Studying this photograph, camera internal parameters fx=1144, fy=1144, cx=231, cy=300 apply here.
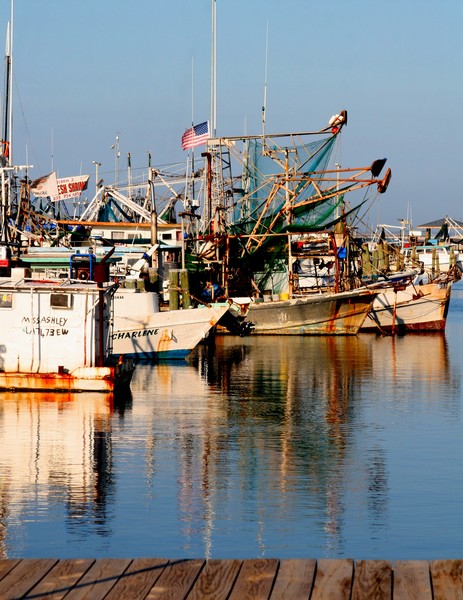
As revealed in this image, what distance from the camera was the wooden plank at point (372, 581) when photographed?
10.3 m

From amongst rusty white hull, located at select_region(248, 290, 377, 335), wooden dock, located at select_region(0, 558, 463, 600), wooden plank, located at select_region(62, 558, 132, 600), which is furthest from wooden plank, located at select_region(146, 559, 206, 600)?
rusty white hull, located at select_region(248, 290, 377, 335)

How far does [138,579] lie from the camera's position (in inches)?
424

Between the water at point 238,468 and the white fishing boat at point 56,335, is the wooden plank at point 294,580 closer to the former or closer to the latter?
the water at point 238,468

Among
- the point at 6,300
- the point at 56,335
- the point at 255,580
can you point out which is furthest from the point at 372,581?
the point at 6,300

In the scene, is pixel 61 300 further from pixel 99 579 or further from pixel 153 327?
pixel 99 579

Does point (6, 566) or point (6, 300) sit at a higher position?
point (6, 300)

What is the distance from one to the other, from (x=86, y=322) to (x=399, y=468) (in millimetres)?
11069

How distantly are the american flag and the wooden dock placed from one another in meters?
48.3

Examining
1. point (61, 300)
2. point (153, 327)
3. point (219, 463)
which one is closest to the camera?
point (219, 463)

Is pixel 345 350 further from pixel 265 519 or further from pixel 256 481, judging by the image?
pixel 265 519

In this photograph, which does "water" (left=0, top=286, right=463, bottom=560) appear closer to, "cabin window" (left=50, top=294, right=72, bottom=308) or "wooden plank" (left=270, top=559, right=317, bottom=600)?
"cabin window" (left=50, top=294, right=72, bottom=308)

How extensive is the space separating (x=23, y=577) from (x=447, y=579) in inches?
157

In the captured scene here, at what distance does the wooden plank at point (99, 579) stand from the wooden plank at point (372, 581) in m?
2.24

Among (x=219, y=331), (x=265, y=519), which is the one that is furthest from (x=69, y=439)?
(x=219, y=331)
